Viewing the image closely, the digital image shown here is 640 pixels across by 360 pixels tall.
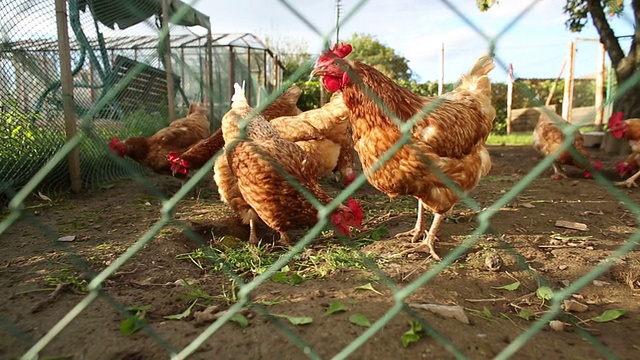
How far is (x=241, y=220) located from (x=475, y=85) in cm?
214

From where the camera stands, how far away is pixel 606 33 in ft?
23.2

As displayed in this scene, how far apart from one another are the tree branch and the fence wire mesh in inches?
174

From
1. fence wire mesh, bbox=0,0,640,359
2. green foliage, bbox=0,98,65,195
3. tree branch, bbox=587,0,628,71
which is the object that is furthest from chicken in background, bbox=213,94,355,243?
tree branch, bbox=587,0,628,71

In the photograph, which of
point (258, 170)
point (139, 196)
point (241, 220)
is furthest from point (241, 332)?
point (139, 196)

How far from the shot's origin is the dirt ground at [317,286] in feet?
4.58

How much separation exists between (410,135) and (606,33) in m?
7.02

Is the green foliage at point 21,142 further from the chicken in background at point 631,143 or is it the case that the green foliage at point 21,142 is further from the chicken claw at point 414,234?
the chicken in background at point 631,143

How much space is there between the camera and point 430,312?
63.4 inches

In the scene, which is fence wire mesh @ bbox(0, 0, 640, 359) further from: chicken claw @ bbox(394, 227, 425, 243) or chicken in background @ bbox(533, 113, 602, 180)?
chicken in background @ bbox(533, 113, 602, 180)

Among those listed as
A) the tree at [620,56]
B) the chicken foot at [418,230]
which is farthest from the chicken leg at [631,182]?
the chicken foot at [418,230]

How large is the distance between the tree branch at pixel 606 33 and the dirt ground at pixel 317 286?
4821 mm

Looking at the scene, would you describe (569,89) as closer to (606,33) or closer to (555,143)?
(606,33)

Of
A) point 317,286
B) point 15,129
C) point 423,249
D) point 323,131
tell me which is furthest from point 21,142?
point 423,249

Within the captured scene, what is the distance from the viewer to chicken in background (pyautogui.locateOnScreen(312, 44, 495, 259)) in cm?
219
